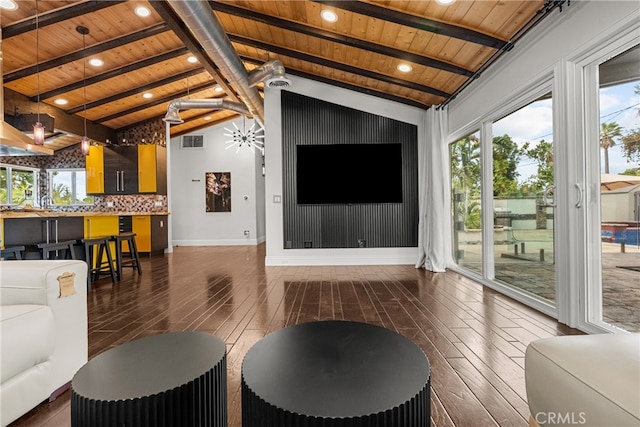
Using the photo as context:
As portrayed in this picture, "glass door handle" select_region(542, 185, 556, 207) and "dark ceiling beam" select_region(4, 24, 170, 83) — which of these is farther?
"dark ceiling beam" select_region(4, 24, 170, 83)

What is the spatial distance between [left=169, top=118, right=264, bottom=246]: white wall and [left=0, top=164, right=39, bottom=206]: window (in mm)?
3414

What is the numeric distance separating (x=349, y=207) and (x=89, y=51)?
4726 mm

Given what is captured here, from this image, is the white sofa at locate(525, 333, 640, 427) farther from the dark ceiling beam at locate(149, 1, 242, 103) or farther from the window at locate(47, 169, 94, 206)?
the window at locate(47, 169, 94, 206)

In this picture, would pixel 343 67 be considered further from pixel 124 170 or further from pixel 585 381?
pixel 124 170

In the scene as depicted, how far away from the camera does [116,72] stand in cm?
538

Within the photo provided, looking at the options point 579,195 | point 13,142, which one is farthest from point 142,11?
point 579,195

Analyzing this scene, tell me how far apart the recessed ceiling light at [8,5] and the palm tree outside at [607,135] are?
19.6 feet

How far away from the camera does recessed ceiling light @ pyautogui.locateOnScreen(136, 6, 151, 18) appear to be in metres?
3.97

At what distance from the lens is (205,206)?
9.23 meters

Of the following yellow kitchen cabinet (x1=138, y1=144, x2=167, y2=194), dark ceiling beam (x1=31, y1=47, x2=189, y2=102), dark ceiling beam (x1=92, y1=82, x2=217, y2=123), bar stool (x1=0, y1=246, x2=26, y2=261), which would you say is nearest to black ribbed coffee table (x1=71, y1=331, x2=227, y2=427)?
bar stool (x1=0, y1=246, x2=26, y2=261)

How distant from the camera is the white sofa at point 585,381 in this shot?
708 millimetres

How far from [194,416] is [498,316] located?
274cm

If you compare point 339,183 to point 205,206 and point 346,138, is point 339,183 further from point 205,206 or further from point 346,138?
point 205,206

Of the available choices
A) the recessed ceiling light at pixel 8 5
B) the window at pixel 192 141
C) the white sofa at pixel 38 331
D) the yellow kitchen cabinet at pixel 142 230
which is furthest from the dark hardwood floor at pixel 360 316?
the window at pixel 192 141
